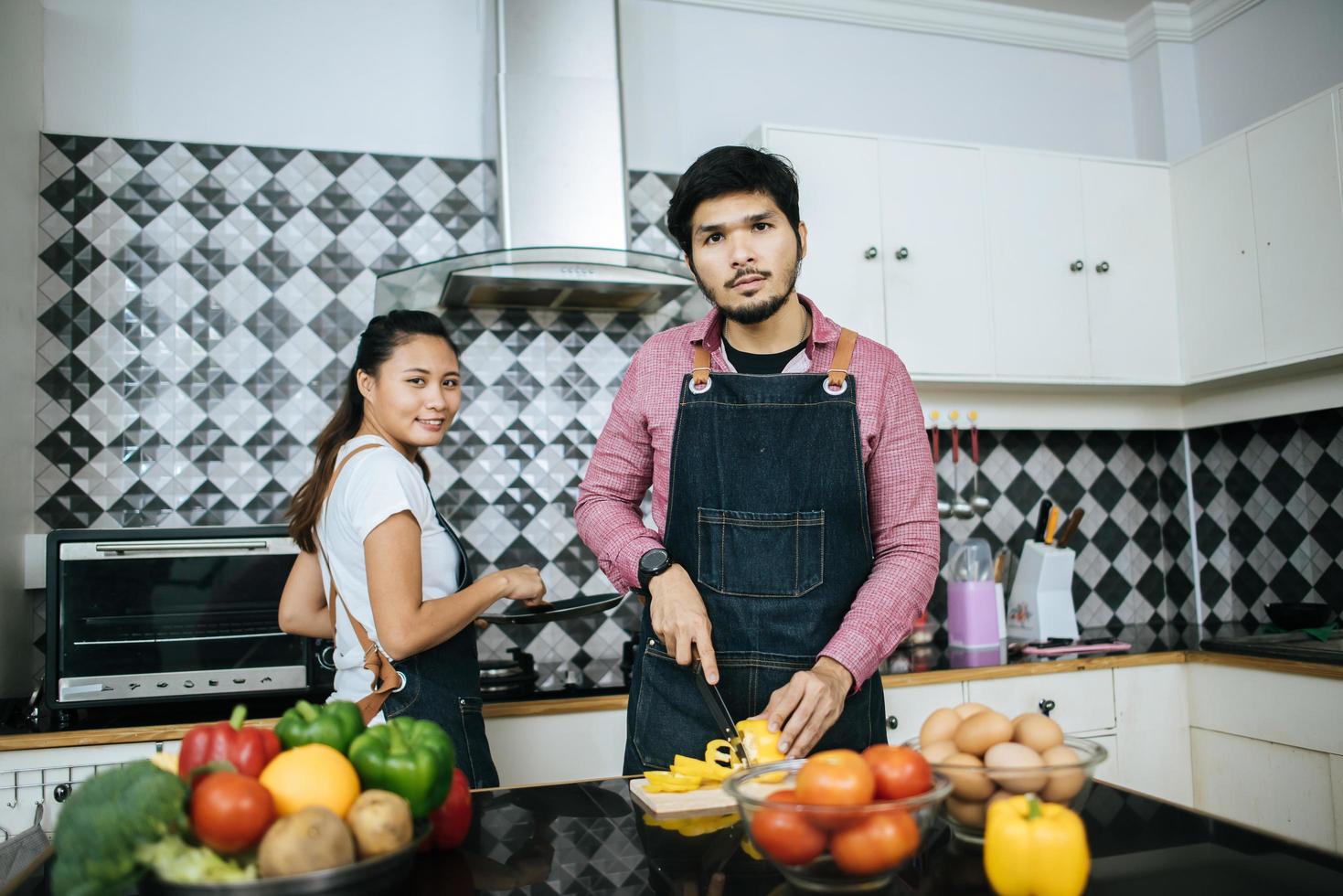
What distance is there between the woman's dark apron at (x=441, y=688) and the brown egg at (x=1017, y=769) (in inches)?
41.3

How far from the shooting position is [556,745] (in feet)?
7.53

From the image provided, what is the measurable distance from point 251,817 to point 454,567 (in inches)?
41.0

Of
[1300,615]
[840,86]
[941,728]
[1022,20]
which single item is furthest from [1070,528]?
[941,728]

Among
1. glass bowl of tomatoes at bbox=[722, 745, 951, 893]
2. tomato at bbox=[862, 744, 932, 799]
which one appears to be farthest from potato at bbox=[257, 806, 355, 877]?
tomato at bbox=[862, 744, 932, 799]

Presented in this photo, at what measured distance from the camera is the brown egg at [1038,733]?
0.89 meters

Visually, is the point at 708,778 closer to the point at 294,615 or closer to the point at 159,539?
the point at 294,615

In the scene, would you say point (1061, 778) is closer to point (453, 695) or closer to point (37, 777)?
point (453, 695)

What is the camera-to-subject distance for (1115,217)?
3.03 meters

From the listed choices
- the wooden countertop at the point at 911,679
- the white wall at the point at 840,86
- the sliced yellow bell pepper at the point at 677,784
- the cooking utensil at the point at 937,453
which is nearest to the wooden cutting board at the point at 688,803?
the sliced yellow bell pepper at the point at 677,784

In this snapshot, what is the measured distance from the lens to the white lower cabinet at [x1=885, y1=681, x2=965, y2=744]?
8.08 ft

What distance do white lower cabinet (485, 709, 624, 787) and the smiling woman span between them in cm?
49

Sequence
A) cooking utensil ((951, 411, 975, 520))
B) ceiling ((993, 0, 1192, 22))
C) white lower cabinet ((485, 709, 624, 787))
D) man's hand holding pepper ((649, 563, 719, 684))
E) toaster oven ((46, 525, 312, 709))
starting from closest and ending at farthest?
man's hand holding pepper ((649, 563, 719, 684)) < toaster oven ((46, 525, 312, 709)) < white lower cabinet ((485, 709, 624, 787)) < cooking utensil ((951, 411, 975, 520)) < ceiling ((993, 0, 1192, 22))

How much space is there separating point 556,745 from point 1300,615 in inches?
79.0

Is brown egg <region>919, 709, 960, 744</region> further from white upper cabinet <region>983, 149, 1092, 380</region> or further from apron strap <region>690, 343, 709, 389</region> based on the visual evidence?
white upper cabinet <region>983, 149, 1092, 380</region>
